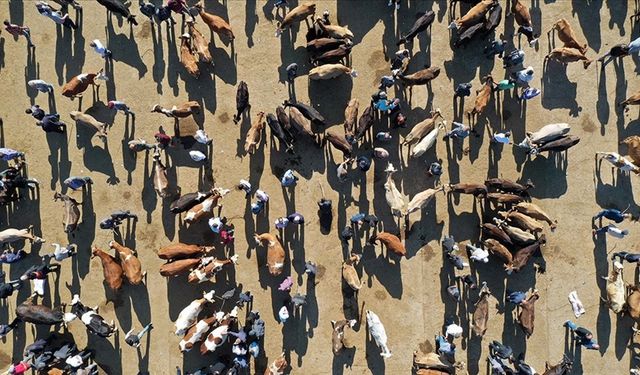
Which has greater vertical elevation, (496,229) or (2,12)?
(2,12)

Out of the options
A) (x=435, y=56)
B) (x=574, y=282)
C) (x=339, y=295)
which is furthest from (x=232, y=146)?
(x=574, y=282)

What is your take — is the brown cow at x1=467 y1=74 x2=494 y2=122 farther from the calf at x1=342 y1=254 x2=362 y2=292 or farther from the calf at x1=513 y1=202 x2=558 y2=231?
the calf at x1=342 y1=254 x2=362 y2=292

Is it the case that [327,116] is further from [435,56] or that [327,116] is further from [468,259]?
[468,259]

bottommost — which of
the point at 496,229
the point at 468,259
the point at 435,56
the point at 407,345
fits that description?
the point at 407,345

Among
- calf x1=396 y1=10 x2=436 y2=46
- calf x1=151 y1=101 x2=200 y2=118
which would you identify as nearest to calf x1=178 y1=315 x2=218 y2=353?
calf x1=151 y1=101 x2=200 y2=118

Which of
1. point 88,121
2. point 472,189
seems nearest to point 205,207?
point 88,121

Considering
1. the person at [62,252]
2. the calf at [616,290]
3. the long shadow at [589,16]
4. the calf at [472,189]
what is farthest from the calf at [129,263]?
the long shadow at [589,16]

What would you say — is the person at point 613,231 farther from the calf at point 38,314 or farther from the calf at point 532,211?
the calf at point 38,314
